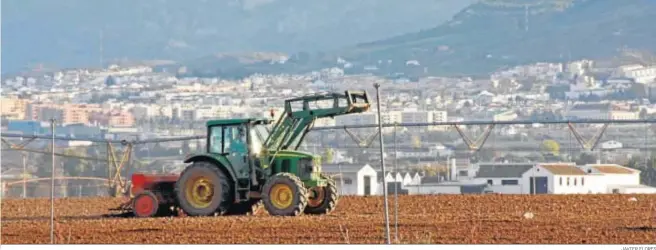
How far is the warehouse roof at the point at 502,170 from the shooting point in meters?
45.5

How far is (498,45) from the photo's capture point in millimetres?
186000

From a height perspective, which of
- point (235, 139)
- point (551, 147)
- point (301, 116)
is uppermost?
point (551, 147)

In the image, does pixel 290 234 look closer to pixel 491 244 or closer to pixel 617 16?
pixel 491 244

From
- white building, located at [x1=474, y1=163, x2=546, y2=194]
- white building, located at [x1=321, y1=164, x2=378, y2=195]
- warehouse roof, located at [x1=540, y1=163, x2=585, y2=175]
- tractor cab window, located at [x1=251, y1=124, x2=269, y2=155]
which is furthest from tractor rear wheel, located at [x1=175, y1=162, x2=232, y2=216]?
warehouse roof, located at [x1=540, y1=163, x2=585, y2=175]

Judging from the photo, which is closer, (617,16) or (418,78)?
(418,78)

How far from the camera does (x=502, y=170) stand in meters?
48.3

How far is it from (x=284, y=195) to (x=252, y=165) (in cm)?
80

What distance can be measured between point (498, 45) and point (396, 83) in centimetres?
3748

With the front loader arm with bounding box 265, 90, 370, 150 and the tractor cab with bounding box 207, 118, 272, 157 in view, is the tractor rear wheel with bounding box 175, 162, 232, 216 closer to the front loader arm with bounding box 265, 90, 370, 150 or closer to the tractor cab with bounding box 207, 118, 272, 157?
the tractor cab with bounding box 207, 118, 272, 157

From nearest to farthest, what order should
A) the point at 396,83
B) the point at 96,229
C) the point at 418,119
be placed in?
the point at 96,229 < the point at 418,119 < the point at 396,83

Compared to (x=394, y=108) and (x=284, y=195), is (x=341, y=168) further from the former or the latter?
(x=394, y=108)

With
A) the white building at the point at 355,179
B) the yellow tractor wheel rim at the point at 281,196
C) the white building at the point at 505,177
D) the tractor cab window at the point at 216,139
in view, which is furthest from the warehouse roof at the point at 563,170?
the yellow tractor wheel rim at the point at 281,196

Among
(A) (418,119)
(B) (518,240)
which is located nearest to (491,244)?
(B) (518,240)

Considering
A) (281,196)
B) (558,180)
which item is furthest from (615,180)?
(281,196)
